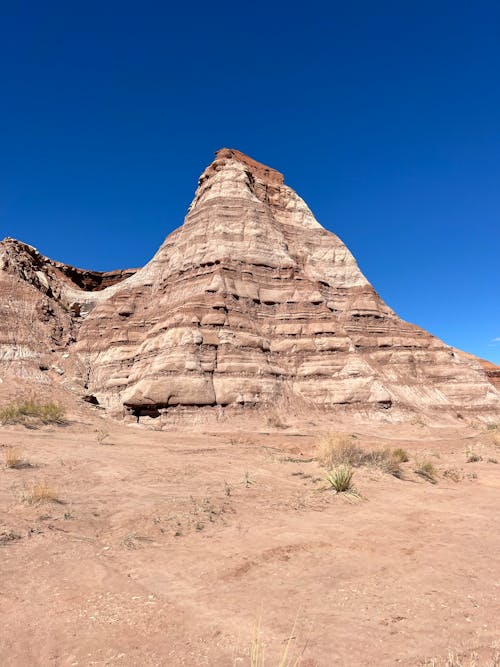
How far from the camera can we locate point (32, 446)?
12922 millimetres

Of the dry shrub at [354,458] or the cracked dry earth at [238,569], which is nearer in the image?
the cracked dry earth at [238,569]

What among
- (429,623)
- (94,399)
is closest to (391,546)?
(429,623)

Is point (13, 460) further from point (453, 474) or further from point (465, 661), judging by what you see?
point (453, 474)

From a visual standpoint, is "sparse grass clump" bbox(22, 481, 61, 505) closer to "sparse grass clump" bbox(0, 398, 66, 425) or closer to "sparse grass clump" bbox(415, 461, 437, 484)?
"sparse grass clump" bbox(415, 461, 437, 484)

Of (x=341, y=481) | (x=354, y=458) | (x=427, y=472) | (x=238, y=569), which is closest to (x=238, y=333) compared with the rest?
(x=354, y=458)

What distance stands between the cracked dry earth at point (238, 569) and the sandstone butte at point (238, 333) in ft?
59.7

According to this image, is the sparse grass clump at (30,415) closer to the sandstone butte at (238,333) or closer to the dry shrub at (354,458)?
the sandstone butte at (238,333)

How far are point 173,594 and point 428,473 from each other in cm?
988

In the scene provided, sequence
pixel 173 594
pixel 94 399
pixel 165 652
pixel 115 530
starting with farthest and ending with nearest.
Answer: pixel 94 399
pixel 115 530
pixel 173 594
pixel 165 652

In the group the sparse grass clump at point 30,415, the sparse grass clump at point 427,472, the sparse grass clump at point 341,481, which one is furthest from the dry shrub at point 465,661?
the sparse grass clump at point 30,415

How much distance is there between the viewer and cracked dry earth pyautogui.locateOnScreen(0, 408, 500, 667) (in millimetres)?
3365

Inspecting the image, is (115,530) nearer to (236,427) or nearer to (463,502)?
(463,502)

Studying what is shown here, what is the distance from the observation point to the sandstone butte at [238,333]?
94.6 ft

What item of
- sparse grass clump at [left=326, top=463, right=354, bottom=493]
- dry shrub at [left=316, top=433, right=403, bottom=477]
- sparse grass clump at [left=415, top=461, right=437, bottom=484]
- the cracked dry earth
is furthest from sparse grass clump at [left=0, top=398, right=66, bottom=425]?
sparse grass clump at [left=415, top=461, right=437, bottom=484]
